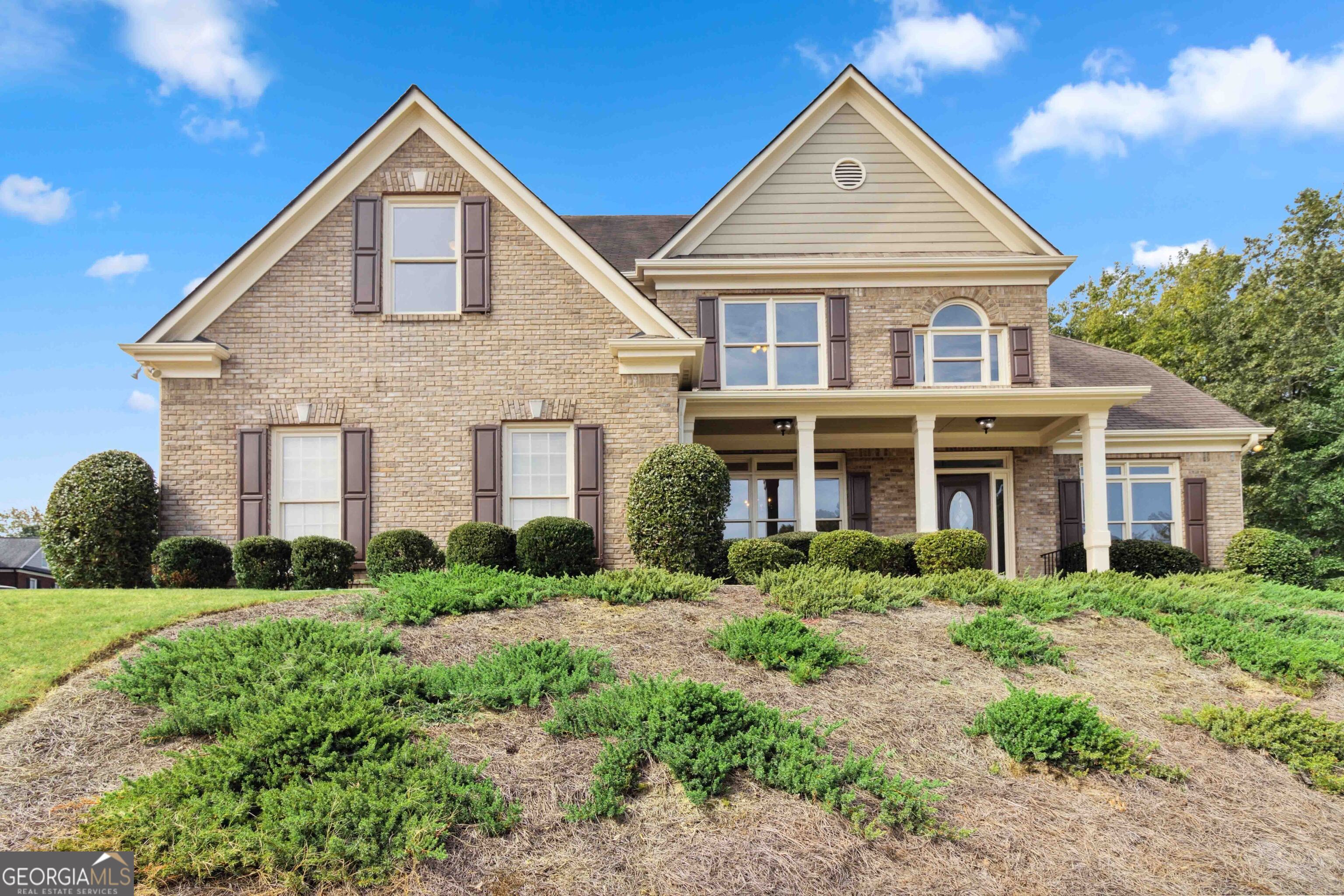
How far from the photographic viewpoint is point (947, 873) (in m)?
5.25

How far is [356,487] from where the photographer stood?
1317cm

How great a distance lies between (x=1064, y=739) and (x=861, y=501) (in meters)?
11.2

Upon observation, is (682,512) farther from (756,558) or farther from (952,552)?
(952,552)

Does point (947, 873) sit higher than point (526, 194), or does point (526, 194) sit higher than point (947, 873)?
point (526, 194)

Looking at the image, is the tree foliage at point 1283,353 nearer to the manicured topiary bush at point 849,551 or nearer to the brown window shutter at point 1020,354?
the brown window shutter at point 1020,354

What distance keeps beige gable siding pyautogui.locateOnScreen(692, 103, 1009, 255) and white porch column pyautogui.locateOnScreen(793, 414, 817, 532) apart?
A: 10.9 feet

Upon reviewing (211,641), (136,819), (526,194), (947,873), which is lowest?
(947,873)

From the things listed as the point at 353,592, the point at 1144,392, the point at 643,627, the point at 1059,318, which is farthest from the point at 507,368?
the point at 1059,318

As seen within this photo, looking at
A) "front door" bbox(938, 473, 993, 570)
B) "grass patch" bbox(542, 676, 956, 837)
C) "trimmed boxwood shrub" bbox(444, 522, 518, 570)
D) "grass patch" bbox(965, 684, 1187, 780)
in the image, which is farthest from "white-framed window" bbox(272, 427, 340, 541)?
"front door" bbox(938, 473, 993, 570)

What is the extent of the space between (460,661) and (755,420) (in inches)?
393

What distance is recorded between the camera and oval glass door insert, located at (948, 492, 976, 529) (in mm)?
18297

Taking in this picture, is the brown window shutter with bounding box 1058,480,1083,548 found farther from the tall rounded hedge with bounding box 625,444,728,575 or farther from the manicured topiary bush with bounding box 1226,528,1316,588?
the tall rounded hedge with bounding box 625,444,728,575

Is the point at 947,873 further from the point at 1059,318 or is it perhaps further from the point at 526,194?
the point at 1059,318

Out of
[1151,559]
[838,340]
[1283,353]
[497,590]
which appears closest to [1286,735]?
[497,590]
